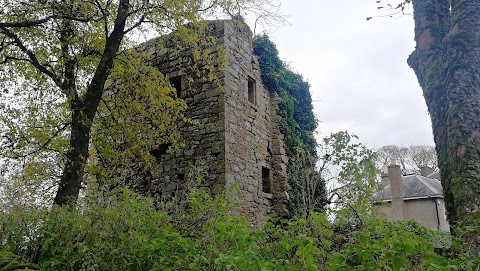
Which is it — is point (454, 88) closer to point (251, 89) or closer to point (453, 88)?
point (453, 88)

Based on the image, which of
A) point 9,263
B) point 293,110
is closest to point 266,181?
point 293,110

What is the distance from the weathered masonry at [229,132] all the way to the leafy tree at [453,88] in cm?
462

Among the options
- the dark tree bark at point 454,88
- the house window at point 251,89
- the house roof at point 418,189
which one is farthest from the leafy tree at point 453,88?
the house roof at point 418,189

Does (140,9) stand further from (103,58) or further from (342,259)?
(342,259)

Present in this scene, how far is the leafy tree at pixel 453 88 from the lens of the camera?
3.92 m

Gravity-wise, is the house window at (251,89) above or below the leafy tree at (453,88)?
above

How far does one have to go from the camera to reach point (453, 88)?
14.1 feet

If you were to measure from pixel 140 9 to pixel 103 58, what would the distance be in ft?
3.73

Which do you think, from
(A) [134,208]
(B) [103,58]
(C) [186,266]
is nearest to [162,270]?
(C) [186,266]

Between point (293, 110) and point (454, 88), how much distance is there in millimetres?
8012

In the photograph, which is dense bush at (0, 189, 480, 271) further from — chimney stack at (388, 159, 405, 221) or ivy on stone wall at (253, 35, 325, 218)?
chimney stack at (388, 159, 405, 221)

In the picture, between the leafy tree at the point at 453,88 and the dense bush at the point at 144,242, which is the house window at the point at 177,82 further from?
the leafy tree at the point at 453,88

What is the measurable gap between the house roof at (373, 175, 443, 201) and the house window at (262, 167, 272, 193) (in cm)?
1043

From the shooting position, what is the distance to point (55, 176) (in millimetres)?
8609
